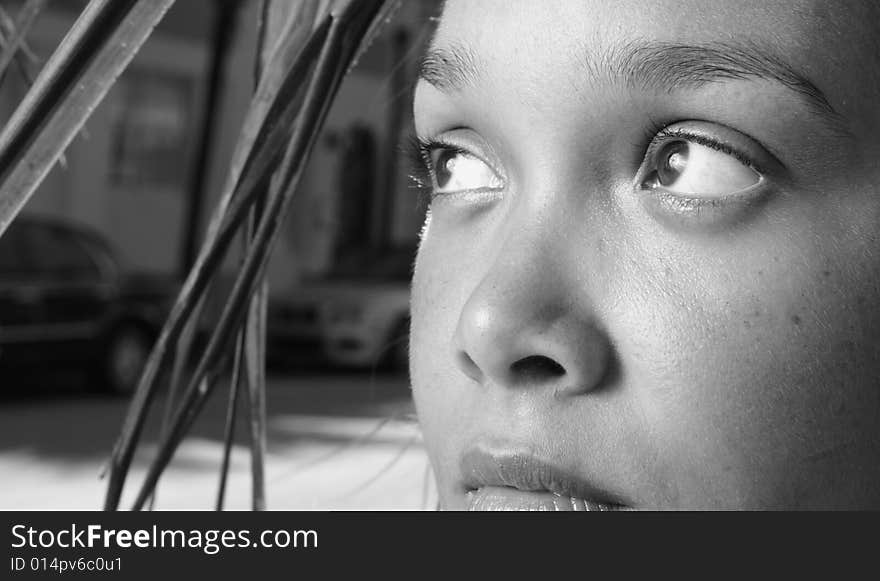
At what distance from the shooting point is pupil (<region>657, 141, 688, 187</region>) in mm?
878

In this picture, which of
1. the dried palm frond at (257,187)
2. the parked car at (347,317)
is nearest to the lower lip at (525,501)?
the dried palm frond at (257,187)

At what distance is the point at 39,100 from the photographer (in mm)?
704

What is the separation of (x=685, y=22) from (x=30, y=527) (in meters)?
0.60

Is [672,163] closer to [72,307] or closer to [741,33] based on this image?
[741,33]

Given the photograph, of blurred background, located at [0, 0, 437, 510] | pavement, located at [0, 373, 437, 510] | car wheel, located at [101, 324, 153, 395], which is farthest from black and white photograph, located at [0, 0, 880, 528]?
car wheel, located at [101, 324, 153, 395]

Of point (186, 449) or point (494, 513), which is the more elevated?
point (186, 449)

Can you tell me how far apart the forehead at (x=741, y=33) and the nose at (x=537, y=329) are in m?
0.15

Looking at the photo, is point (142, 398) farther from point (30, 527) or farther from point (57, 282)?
point (57, 282)

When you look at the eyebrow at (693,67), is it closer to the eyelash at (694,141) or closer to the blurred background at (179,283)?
the eyelash at (694,141)

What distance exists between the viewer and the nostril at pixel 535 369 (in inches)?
32.3

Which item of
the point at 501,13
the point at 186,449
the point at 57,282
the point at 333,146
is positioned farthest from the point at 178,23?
the point at 501,13

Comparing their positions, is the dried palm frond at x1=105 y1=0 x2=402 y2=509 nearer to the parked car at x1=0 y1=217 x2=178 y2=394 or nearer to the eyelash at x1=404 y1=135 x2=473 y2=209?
the eyelash at x1=404 y1=135 x2=473 y2=209

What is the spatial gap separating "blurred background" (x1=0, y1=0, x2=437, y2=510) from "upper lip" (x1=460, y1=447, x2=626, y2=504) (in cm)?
37

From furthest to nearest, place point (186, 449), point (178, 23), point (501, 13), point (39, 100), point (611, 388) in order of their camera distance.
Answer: point (178, 23)
point (186, 449)
point (501, 13)
point (611, 388)
point (39, 100)
